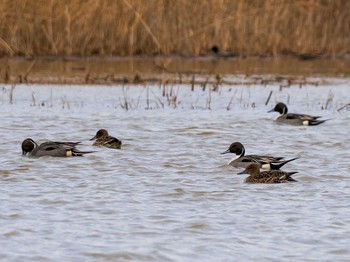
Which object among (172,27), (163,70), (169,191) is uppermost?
(172,27)

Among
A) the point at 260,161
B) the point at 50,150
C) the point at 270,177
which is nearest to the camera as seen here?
the point at 270,177

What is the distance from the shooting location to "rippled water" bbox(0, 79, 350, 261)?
22.4ft

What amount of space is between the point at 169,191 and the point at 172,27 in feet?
45.5

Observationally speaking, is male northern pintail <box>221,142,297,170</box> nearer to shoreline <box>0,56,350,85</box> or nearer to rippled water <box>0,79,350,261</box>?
rippled water <box>0,79,350,261</box>

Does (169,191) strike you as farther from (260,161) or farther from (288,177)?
(260,161)

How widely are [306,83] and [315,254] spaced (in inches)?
511

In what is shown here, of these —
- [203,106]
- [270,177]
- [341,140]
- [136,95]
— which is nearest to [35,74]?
[136,95]

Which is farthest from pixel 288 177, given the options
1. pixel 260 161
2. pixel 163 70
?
pixel 163 70

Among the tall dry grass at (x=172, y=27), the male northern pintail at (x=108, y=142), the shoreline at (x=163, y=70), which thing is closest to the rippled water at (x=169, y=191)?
the male northern pintail at (x=108, y=142)

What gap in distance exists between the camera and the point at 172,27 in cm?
2250

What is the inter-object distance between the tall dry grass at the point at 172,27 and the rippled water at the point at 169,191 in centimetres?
569

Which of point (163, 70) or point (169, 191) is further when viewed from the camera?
point (163, 70)

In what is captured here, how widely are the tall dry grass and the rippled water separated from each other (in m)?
5.69

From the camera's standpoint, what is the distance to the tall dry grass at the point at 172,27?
70.3 feet
